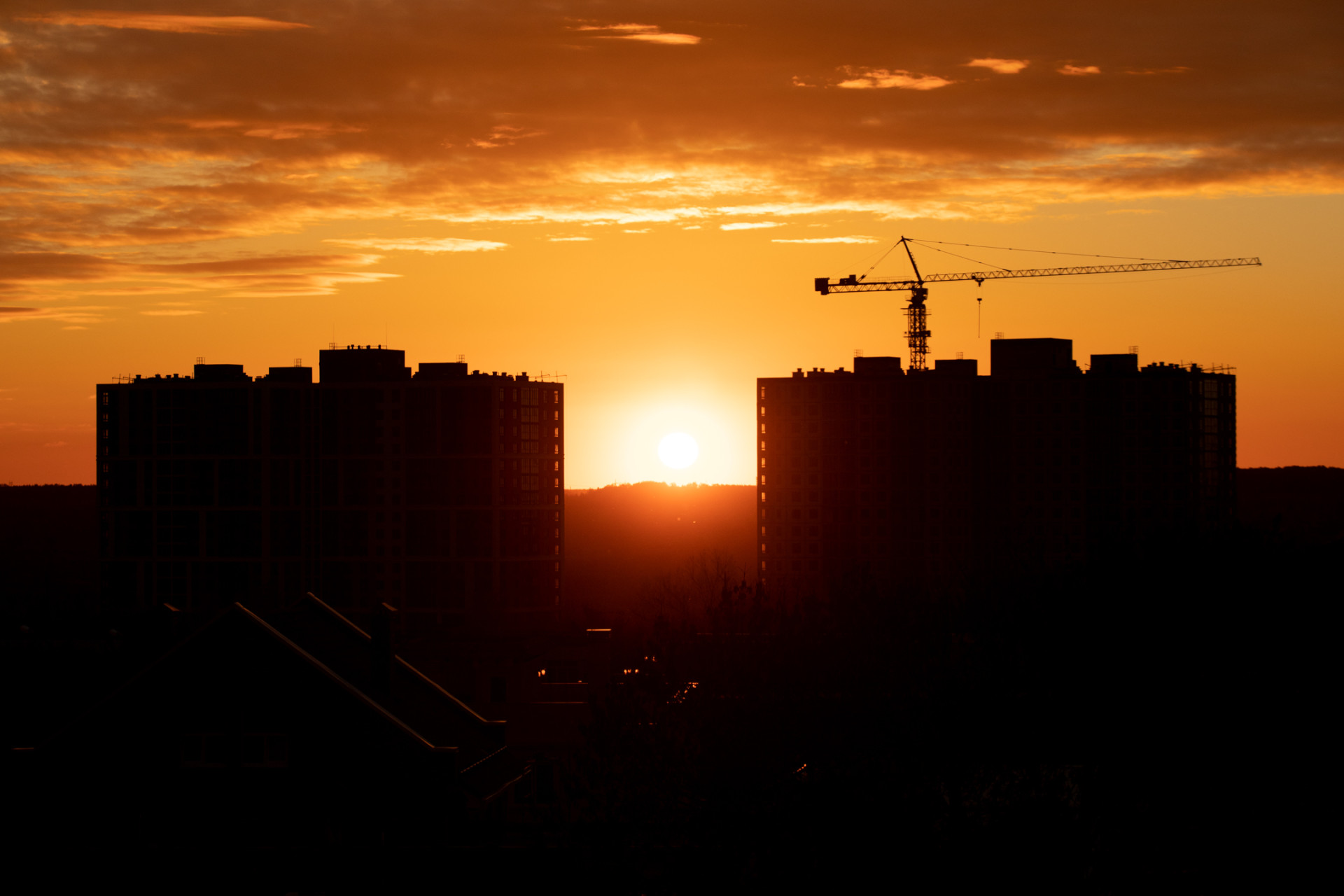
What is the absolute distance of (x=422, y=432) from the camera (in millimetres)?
126500

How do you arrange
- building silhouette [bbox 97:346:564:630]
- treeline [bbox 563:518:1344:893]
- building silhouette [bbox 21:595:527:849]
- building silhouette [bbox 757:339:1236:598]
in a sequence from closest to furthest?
1. treeline [bbox 563:518:1344:893]
2. building silhouette [bbox 21:595:527:849]
3. building silhouette [bbox 97:346:564:630]
4. building silhouette [bbox 757:339:1236:598]

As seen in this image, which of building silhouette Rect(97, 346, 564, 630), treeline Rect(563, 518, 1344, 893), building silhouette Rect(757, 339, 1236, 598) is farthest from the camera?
building silhouette Rect(757, 339, 1236, 598)

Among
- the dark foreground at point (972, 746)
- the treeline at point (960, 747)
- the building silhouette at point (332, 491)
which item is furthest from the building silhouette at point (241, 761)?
the building silhouette at point (332, 491)

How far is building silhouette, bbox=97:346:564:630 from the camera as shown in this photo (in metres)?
126

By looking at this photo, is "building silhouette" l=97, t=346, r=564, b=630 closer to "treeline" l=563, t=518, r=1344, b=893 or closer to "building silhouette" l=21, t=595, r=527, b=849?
"building silhouette" l=21, t=595, r=527, b=849

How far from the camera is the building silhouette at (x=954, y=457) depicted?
13262 centimetres

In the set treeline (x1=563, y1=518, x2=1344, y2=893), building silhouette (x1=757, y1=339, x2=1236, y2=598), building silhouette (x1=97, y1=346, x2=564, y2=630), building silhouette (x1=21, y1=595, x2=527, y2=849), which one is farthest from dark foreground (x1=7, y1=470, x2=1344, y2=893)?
building silhouette (x1=757, y1=339, x2=1236, y2=598)

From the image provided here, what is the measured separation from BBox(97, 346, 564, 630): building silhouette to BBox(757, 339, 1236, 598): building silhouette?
2797cm

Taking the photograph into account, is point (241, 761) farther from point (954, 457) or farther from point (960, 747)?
point (954, 457)

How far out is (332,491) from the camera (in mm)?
128125

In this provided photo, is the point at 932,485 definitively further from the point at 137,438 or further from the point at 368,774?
the point at 368,774

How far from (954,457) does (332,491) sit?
6375 cm

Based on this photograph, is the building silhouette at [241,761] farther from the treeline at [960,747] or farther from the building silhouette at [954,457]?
the building silhouette at [954,457]

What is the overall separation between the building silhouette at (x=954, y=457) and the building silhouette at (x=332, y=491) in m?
28.0
